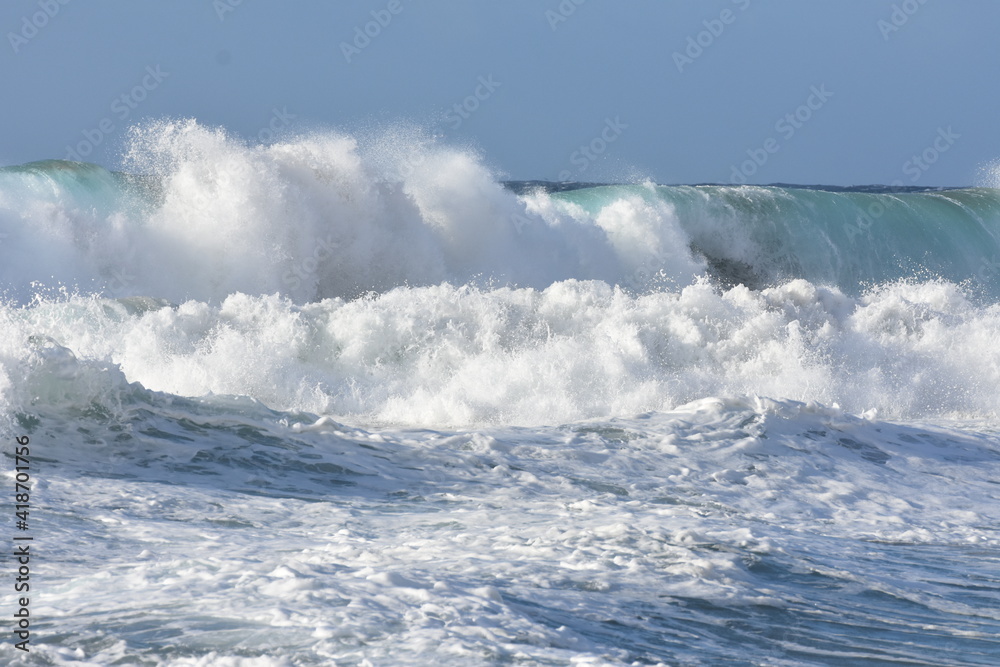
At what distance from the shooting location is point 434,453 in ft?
22.2

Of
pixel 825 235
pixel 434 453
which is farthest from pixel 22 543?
pixel 825 235

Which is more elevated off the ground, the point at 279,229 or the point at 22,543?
the point at 279,229

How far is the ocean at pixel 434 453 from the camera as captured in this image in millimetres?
3713

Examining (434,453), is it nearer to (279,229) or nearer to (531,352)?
(531,352)

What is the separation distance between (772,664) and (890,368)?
8919 millimetres

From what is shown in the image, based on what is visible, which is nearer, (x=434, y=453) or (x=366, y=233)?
(x=434, y=453)

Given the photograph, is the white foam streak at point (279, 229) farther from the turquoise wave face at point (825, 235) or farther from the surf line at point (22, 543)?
the surf line at point (22, 543)

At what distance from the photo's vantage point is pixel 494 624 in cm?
359

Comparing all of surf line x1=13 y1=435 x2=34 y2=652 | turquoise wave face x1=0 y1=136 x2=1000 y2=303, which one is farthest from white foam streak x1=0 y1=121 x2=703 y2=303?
surf line x1=13 y1=435 x2=34 y2=652

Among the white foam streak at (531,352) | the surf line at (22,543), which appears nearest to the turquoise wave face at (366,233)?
the white foam streak at (531,352)

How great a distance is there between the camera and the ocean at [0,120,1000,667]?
3.71 meters

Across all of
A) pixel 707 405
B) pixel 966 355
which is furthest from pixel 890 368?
pixel 707 405

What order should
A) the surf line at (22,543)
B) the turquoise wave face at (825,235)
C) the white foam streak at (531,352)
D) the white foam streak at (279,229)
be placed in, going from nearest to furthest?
1. the surf line at (22,543)
2. the white foam streak at (531,352)
3. the white foam streak at (279,229)
4. the turquoise wave face at (825,235)

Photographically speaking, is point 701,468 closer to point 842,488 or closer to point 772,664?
point 842,488
